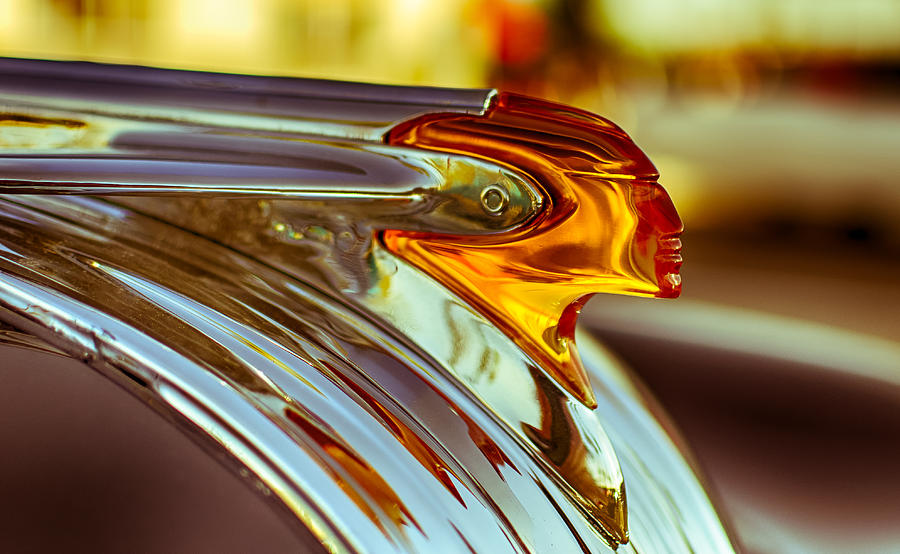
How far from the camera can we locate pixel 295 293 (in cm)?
56

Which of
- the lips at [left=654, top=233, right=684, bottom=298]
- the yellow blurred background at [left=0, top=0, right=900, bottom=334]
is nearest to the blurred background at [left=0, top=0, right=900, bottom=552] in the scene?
the yellow blurred background at [left=0, top=0, right=900, bottom=334]

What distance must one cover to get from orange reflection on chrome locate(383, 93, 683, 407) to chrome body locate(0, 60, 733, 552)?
0.01 metres

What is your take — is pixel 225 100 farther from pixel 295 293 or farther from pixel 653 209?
pixel 653 209

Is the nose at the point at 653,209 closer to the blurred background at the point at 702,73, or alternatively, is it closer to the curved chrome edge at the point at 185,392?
the curved chrome edge at the point at 185,392

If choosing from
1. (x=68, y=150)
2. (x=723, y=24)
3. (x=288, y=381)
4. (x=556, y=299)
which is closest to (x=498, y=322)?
(x=556, y=299)

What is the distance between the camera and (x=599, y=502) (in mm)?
574

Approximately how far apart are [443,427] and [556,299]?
102mm

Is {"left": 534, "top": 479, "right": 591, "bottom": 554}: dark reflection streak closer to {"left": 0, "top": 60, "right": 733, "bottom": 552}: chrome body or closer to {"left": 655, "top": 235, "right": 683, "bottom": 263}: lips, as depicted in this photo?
{"left": 0, "top": 60, "right": 733, "bottom": 552}: chrome body

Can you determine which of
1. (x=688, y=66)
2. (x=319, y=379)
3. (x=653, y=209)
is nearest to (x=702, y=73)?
(x=688, y=66)

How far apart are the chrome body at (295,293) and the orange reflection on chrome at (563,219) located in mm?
11

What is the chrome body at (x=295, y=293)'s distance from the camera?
1.58ft

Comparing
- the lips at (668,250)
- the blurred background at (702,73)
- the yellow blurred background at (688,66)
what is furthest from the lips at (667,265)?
the yellow blurred background at (688,66)

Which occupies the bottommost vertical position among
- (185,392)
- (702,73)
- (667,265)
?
(185,392)

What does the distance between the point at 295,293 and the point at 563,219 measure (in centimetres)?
16
